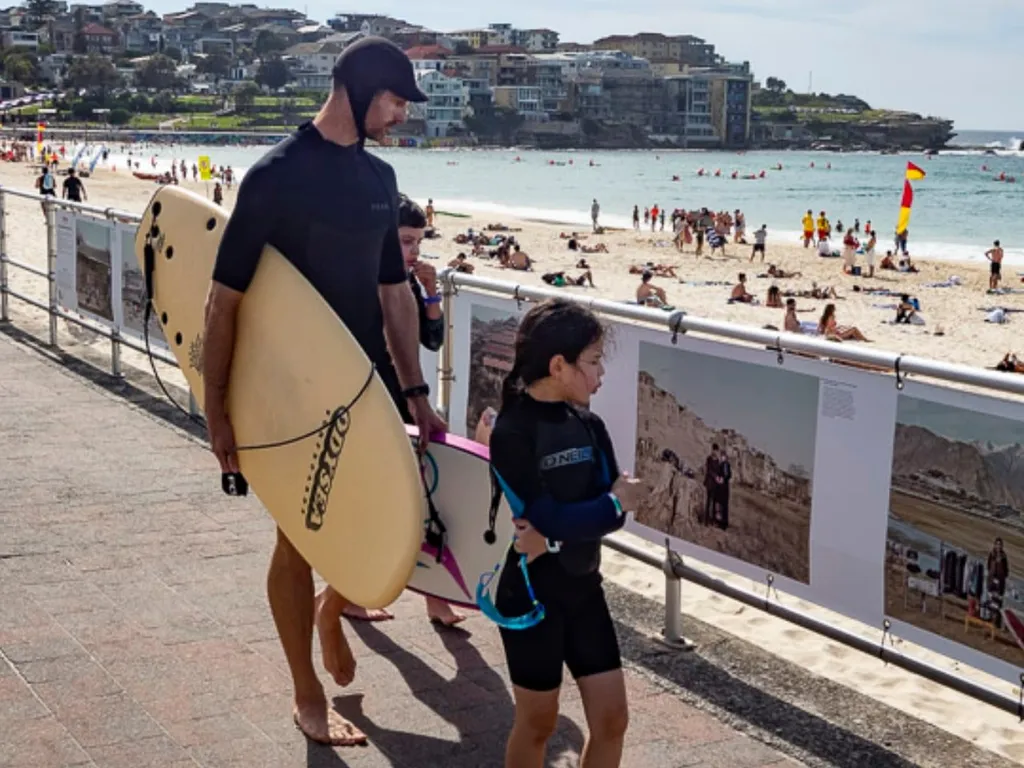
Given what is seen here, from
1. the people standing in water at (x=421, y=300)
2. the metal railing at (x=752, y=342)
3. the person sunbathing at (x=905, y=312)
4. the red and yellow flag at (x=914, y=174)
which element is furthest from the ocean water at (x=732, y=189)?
the people standing in water at (x=421, y=300)

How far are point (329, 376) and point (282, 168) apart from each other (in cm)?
60

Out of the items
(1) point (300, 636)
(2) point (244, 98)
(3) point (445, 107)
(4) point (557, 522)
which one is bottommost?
(1) point (300, 636)

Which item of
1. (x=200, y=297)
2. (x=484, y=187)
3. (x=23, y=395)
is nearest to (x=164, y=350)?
(x=23, y=395)

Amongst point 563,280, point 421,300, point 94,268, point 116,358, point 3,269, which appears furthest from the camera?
point 563,280

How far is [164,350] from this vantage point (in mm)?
9133

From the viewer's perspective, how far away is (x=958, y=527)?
3.82 m

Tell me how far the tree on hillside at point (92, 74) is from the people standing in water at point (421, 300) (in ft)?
629

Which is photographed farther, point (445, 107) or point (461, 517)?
point (445, 107)

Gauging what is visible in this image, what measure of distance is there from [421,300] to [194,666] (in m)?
1.62

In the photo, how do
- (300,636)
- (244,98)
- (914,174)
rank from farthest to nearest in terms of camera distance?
(244,98) → (914,174) → (300,636)

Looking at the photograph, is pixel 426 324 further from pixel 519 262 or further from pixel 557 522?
pixel 519 262

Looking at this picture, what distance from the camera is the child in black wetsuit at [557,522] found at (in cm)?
304

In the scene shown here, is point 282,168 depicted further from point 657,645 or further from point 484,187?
point 484,187

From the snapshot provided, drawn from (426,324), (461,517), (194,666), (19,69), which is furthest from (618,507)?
(19,69)
